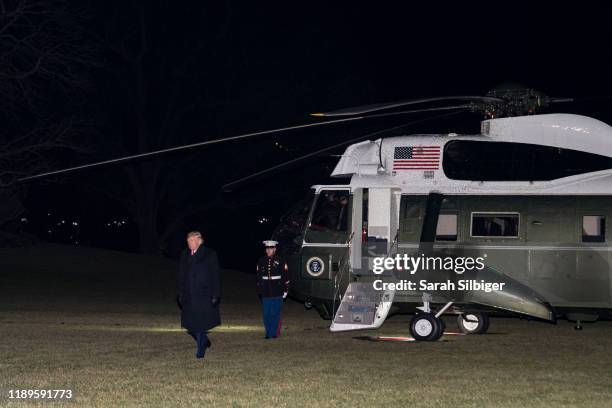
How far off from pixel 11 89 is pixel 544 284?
734 inches

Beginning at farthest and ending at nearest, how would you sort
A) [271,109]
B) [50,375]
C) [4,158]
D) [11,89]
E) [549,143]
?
[271,109] < [4,158] < [11,89] < [549,143] < [50,375]

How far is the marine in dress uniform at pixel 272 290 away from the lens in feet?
55.2

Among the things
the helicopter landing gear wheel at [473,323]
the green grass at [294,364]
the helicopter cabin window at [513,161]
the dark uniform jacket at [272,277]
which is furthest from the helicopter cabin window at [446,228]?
the dark uniform jacket at [272,277]

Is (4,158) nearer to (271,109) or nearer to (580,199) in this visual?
(271,109)

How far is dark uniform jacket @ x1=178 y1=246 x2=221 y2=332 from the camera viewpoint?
44.5ft

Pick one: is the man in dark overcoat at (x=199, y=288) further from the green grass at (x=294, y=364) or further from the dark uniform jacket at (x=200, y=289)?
the green grass at (x=294, y=364)

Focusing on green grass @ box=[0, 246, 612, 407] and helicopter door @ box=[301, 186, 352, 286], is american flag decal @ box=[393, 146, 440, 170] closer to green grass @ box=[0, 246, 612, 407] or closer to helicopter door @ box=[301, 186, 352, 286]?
helicopter door @ box=[301, 186, 352, 286]

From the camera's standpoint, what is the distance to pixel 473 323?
61.4 feet

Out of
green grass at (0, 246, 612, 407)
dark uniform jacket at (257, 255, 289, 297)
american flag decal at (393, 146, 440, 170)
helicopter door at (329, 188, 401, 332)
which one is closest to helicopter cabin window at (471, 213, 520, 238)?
american flag decal at (393, 146, 440, 170)

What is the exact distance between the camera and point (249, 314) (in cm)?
2447

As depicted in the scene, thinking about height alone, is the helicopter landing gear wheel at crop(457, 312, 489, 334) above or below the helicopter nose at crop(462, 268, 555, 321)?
below

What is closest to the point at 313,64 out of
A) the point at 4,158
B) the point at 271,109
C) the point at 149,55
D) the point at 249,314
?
the point at 271,109

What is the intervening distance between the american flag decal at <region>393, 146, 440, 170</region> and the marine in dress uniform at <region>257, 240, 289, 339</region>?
256 cm

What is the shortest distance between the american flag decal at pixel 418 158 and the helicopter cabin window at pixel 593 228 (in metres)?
2.48
